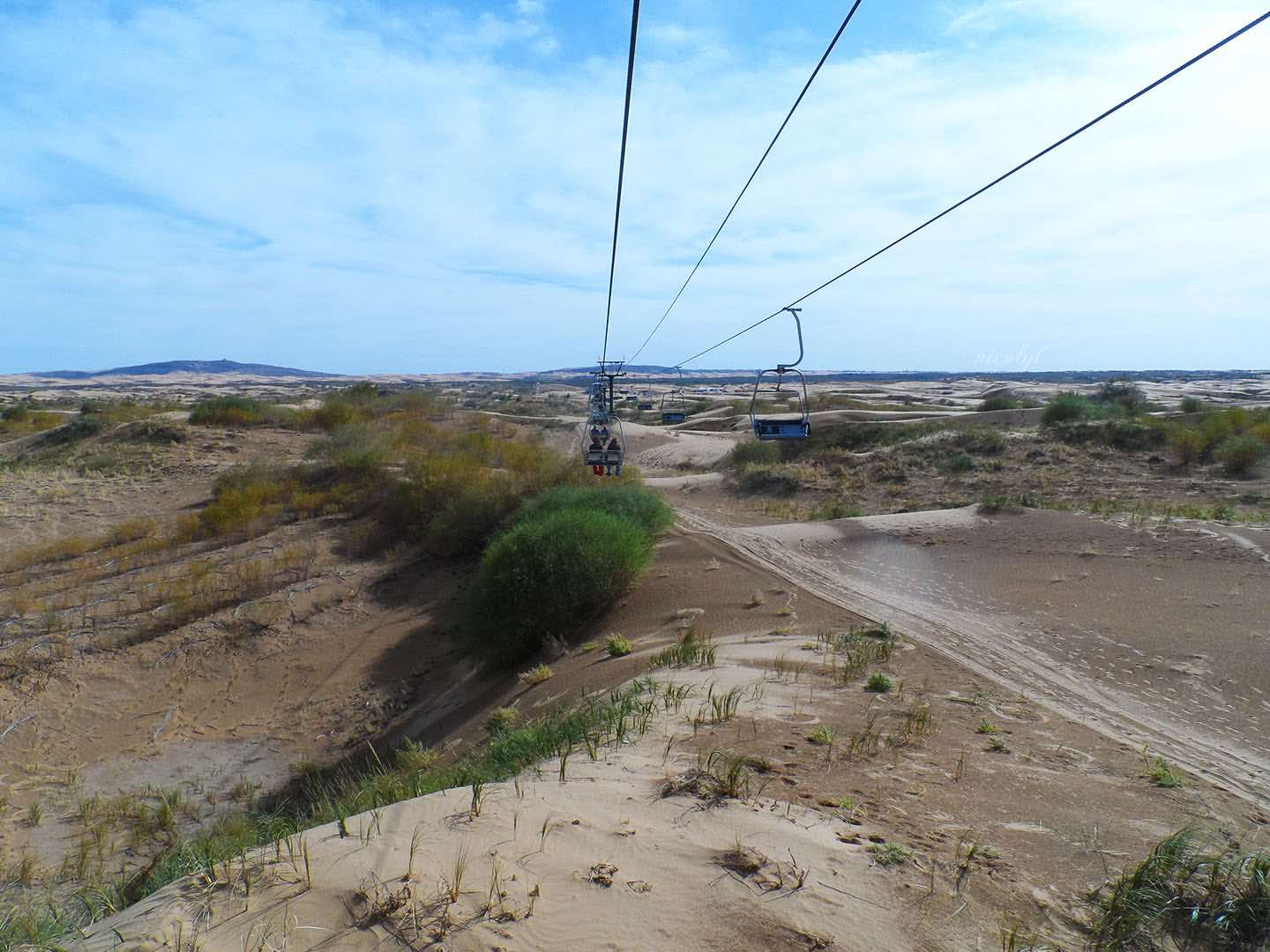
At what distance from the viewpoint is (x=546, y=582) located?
49.8ft

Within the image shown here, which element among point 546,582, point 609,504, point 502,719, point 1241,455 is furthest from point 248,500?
point 1241,455

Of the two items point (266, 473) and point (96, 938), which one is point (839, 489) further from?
point (96, 938)

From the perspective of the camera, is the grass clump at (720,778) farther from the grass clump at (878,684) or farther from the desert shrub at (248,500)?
the desert shrub at (248,500)

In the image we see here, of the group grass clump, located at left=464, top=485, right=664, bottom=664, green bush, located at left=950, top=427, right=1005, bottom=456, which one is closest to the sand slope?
grass clump, located at left=464, top=485, right=664, bottom=664

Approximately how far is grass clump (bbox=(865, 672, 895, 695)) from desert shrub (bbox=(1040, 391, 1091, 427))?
31968 mm

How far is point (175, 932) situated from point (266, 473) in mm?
27377

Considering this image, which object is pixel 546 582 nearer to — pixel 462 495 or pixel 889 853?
pixel 462 495

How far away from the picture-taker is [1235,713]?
9141 millimetres

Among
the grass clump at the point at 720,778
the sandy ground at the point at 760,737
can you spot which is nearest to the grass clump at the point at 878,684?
the sandy ground at the point at 760,737

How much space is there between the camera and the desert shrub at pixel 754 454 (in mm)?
34406

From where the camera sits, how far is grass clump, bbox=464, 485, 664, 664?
49.6ft

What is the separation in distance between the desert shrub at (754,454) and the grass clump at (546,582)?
723 inches

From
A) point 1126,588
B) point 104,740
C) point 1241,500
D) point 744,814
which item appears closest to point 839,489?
point 1241,500

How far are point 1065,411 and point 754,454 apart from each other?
15390 millimetres
